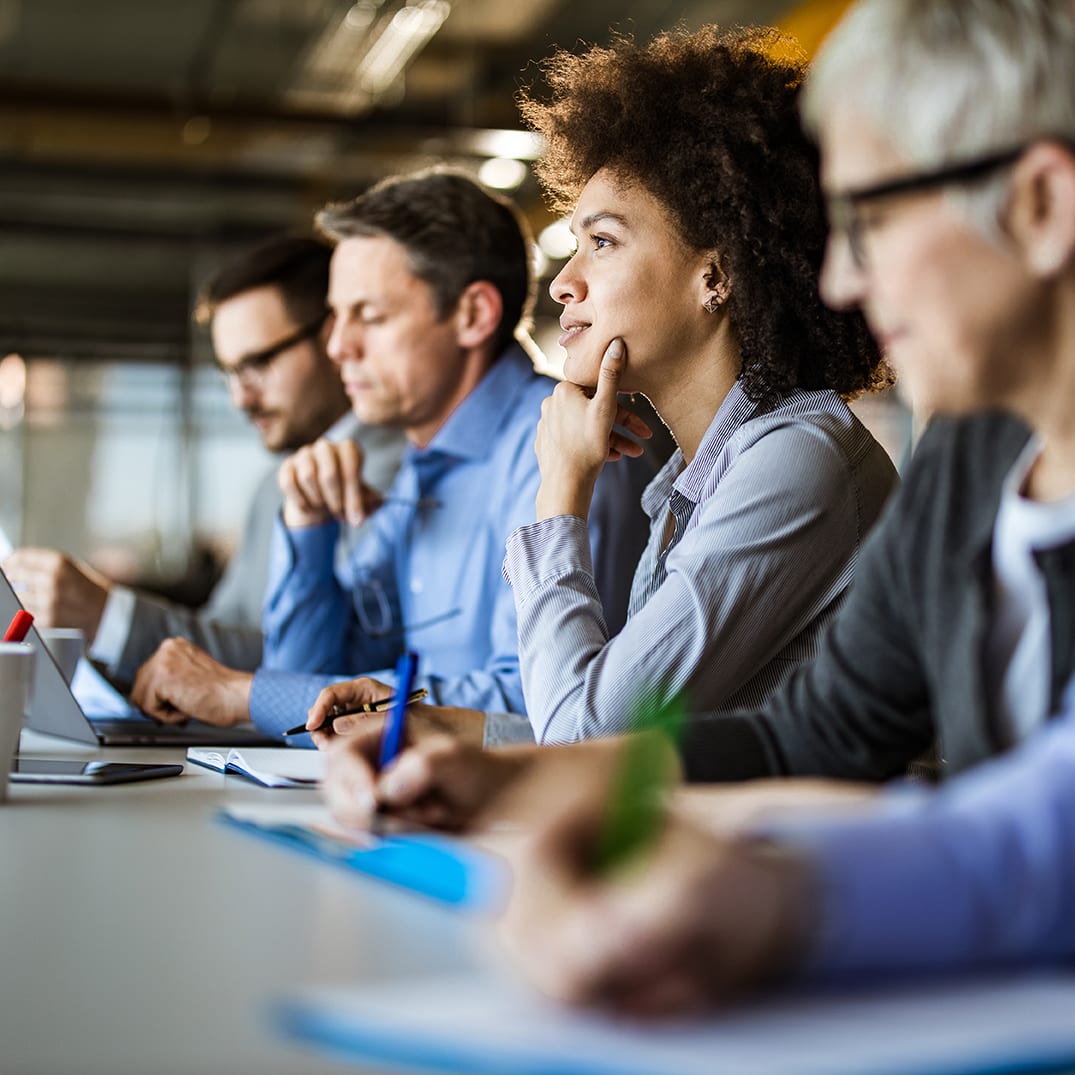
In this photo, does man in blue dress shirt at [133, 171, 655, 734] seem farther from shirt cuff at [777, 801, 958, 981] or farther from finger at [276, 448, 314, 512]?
shirt cuff at [777, 801, 958, 981]

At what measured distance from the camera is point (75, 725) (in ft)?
5.69

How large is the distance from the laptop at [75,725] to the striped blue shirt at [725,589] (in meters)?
0.47

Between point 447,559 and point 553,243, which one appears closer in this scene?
point 447,559

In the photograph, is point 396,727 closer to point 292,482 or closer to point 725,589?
point 725,589

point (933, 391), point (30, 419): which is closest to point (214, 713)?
point (933, 391)

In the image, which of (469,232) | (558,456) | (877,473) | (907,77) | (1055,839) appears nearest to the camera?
(1055,839)

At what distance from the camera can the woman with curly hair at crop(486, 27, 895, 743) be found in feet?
5.03

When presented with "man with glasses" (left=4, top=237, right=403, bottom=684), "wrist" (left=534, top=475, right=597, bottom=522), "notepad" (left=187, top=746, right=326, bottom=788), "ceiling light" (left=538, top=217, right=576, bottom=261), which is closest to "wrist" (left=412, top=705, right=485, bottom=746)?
"notepad" (left=187, top=746, right=326, bottom=788)

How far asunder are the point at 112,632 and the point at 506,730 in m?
1.32

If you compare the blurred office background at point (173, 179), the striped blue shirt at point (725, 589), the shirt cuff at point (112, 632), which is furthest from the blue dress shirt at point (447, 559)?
the blurred office background at point (173, 179)

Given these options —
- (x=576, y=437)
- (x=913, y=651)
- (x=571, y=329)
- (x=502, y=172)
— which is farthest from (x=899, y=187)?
(x=502, y=172)

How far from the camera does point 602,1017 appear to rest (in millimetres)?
566

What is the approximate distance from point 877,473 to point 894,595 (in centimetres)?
53

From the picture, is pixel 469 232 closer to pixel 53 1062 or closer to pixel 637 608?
pixel 637 608
